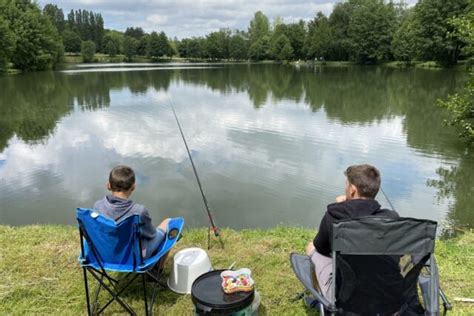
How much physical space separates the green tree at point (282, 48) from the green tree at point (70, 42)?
47.7 m

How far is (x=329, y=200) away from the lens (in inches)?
253

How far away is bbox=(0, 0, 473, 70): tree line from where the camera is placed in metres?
43.0

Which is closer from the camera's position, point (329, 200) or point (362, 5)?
point (329, 200)

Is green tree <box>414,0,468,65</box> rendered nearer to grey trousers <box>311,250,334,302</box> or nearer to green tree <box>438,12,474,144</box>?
green tree <box>438,12,474,144</box>

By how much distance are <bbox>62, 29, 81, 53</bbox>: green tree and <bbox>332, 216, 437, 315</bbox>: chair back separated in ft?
318

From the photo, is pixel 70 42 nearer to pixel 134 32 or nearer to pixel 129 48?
pixel 129 48

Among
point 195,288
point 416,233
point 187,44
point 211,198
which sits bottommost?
point 211,198

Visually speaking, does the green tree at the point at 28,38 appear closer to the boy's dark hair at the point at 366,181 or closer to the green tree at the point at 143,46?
the boy's dark hair at the point at 366,181

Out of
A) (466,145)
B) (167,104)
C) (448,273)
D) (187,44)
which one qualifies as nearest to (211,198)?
(448,273)

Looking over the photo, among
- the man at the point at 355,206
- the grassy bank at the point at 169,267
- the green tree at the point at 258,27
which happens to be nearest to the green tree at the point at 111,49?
the green tree at the point at 258,27

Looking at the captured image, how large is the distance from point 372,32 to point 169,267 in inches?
2458

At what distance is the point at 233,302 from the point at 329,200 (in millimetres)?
4306

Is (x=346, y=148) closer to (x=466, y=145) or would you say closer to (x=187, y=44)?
(x=466, y=145)

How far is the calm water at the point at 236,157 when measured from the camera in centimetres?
625
